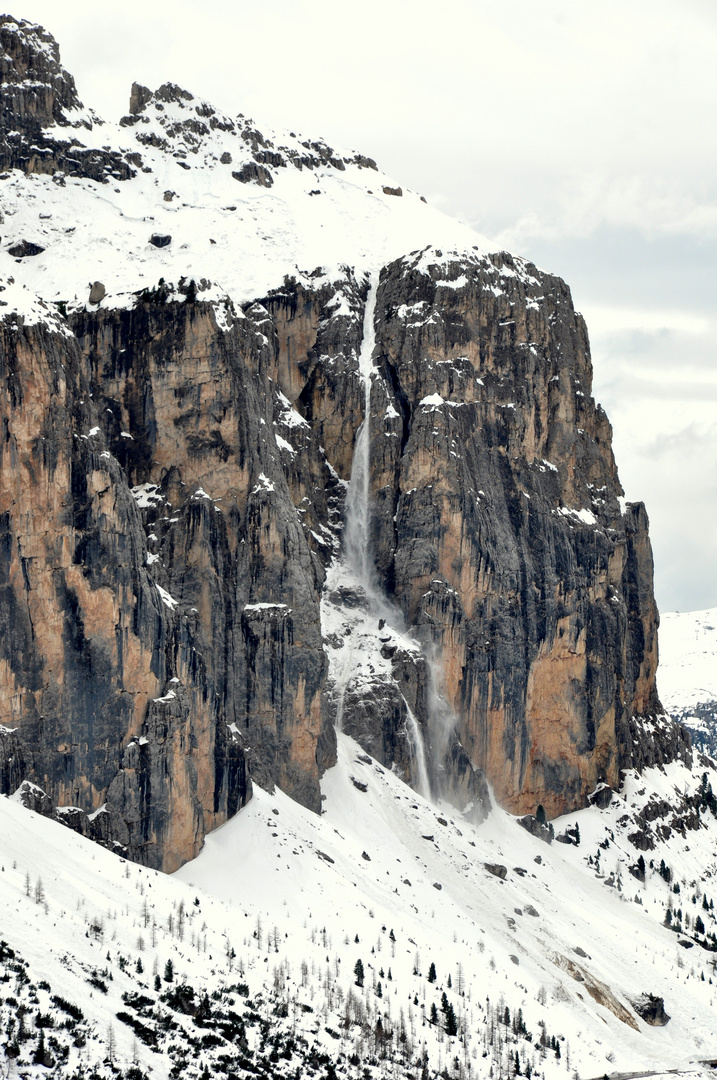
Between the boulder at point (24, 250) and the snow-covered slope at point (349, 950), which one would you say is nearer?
the snow-covered slope at point (349, 950)

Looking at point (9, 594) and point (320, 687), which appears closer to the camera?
point (9, 594)

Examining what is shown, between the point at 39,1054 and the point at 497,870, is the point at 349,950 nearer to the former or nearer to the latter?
the point at 497,870

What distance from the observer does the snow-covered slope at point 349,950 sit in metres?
99.1

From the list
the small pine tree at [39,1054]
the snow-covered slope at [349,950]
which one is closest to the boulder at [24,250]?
the snow-covered slope at [349,950]

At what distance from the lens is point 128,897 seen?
122562 millimetres

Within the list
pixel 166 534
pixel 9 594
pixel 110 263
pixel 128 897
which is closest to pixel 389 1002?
pixel 128 897

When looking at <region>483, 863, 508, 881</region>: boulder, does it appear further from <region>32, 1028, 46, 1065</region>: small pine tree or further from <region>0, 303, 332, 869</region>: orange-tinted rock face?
<region>32, 1028, 46, 1065</region>: small pine tree

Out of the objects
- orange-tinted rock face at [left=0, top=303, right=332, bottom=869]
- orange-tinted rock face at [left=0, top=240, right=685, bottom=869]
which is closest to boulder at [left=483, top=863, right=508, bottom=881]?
orange-tinted rock face at [left=0, top=240, right=685, bottom=869]

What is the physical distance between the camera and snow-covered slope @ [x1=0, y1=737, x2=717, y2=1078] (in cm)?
9906

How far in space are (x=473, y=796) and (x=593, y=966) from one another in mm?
35840

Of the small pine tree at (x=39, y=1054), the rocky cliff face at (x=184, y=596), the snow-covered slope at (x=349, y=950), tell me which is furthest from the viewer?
the rocky cliff face at (x=184, y=596)

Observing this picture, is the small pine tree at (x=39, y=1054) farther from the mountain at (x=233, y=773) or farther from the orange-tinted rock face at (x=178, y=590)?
the orange-tinted rock face at (x=178, y=590)

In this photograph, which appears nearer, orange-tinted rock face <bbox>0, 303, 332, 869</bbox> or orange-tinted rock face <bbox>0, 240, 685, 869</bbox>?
orange-tinted rock face <bbox>0, 303, 332, 869</bbox>

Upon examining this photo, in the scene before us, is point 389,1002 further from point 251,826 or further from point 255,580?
point 255,580
